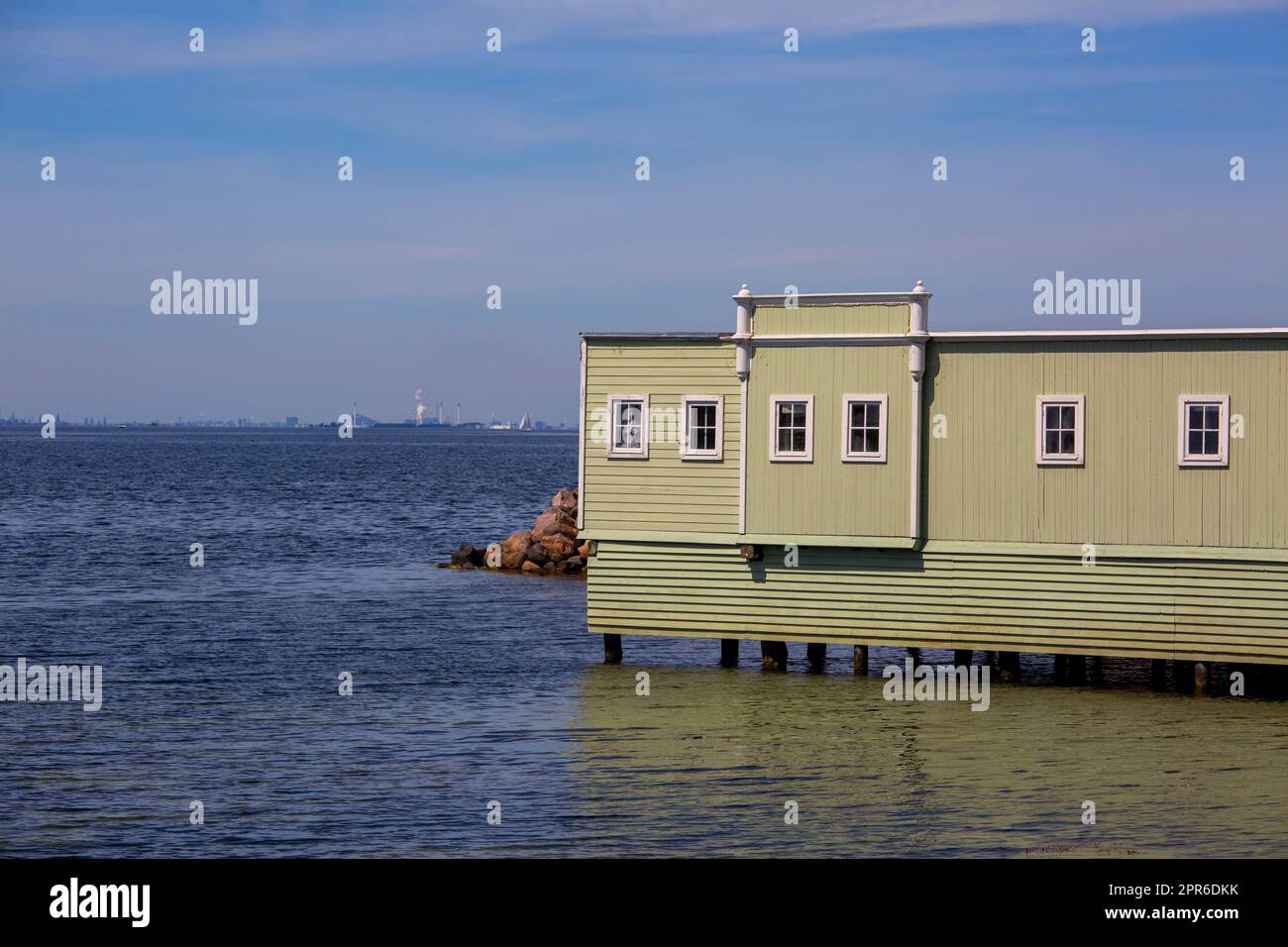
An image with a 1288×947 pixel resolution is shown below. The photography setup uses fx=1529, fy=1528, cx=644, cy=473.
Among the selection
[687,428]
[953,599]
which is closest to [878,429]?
[953,599]

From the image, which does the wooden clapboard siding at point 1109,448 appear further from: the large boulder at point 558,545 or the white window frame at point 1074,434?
the large boulder at point 558,545

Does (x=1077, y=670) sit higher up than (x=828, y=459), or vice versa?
(x=828, y=459)

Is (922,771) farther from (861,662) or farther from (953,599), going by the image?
(861,662)

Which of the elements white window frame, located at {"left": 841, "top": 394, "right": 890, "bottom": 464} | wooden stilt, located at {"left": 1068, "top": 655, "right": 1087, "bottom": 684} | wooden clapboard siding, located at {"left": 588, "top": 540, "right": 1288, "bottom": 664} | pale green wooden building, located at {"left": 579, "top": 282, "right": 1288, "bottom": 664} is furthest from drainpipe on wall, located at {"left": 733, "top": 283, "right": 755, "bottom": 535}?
wooden stilt, located at {"left": 1068, "top": 655, "right": 1087, "bottom": 684}

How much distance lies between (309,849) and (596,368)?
13475 millimetres

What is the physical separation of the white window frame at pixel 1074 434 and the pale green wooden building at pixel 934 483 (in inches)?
1.5

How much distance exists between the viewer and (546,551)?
5600 centimetres

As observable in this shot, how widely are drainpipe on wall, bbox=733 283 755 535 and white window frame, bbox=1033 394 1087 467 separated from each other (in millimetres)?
5203

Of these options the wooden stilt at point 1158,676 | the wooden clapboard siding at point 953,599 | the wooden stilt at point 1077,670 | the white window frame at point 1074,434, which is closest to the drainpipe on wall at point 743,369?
the wooden clapboard siding at point 953,599

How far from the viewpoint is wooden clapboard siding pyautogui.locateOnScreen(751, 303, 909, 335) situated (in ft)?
88.6

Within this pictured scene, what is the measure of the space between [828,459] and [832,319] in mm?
2507
